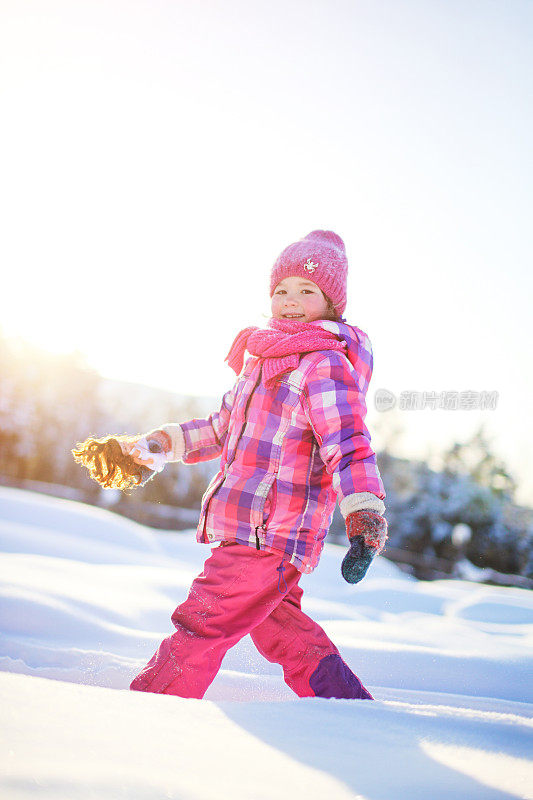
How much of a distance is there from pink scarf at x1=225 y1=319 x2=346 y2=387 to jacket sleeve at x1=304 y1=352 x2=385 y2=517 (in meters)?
0.06

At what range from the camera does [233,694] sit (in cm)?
179

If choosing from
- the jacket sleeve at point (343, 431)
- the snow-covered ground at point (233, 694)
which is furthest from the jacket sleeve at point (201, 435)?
the snow-covered ground at point (233, 694)

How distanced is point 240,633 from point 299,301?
100 centimetres

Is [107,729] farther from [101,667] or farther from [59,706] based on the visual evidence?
[101,667]

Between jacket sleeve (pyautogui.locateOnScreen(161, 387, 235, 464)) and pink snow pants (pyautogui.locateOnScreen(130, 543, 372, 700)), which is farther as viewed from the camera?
jacket sleeve (pyautogui.locateOnScreen(161, 387, 235, 464))

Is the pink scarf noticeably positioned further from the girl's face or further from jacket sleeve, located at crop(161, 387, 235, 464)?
jacket sleeve, located at crop(161, 387, 235, 464)

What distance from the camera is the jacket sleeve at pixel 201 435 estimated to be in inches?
75.4

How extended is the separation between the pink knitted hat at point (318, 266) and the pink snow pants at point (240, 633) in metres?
0.92

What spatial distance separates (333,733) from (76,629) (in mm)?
1544

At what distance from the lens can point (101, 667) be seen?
6.08 ft

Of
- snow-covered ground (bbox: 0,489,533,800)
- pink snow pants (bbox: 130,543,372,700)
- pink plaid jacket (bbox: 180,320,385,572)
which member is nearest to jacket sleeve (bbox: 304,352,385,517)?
pink plaid jacket (bbox: 180,320,385,572)

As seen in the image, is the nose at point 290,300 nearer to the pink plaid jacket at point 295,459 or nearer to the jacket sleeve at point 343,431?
the pink plaid jacket at point 295,459

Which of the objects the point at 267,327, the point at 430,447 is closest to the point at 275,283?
the point at 267,327

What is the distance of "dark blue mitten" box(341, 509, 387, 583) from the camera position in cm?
123
